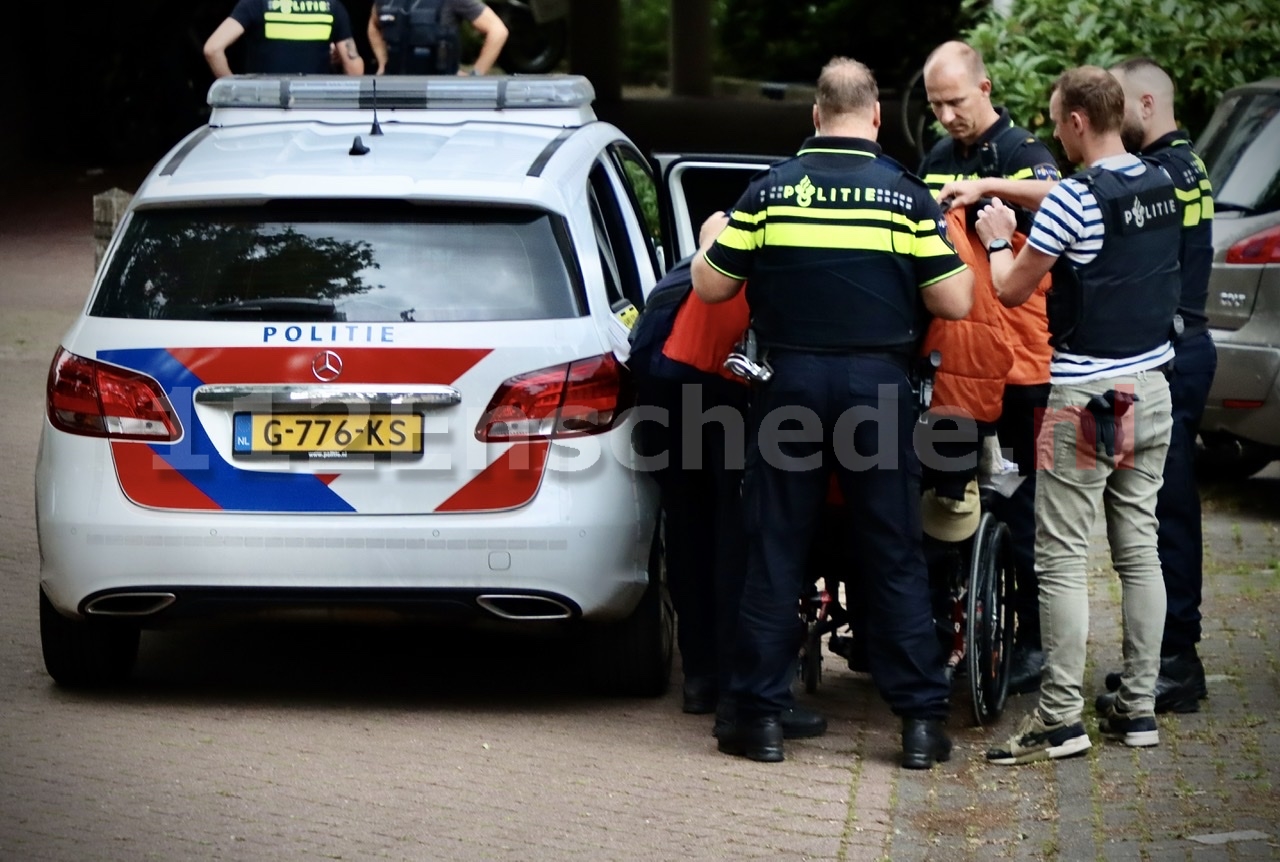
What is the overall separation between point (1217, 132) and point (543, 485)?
4.96 metres

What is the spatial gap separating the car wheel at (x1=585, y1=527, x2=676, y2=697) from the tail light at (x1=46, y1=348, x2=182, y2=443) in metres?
1.39

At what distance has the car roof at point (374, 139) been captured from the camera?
5.95 m

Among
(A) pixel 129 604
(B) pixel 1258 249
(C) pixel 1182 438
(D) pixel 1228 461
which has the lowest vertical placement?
(D) pixel 1228 461

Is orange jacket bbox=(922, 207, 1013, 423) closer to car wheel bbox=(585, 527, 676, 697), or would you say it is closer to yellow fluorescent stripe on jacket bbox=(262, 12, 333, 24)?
car wheel bbox=(585, 527, 676, 697)

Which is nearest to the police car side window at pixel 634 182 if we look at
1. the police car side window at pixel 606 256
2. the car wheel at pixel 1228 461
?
the police car side window at pixel 606 256

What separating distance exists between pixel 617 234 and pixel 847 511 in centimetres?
139

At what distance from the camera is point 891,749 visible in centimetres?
599

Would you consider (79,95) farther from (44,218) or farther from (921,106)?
(921,106)

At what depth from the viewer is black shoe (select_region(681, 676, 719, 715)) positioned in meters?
6.28

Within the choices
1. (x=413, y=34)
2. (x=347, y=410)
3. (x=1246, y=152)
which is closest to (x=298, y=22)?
(x=413, y=34)

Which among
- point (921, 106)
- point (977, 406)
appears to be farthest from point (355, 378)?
point (921, 106)

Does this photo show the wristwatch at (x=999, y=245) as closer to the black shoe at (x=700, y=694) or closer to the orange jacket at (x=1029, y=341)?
the orange jacket at (x=1029, y=341)

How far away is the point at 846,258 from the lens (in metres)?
5.46

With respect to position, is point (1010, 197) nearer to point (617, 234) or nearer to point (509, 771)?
point (617, 234)
